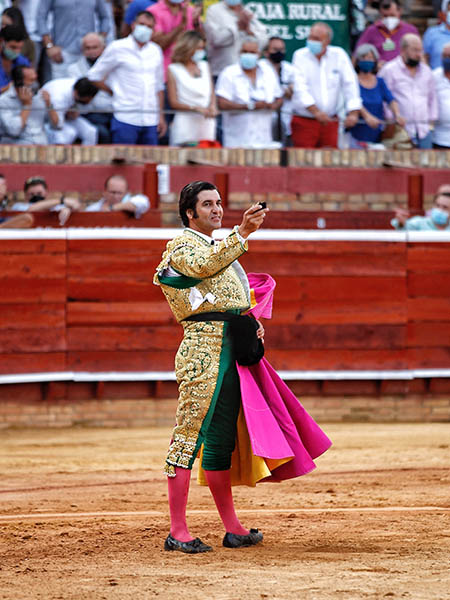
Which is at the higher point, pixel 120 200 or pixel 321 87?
pixel 321 87

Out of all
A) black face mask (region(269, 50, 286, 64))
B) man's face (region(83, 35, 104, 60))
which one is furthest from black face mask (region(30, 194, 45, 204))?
black face mask (region(269, 50, 286, 64))

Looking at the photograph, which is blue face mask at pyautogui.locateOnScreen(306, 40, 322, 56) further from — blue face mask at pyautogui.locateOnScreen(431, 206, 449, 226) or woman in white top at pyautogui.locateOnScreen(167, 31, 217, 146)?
blue face mask at pyautogui.locateOnScreen(431, 206, 449, 226)

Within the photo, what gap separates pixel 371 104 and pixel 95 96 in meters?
2.40

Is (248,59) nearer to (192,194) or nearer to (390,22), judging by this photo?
(390,22)

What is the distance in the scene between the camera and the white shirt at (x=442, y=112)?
10.9 metres

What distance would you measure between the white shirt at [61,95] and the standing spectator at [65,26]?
39 cm

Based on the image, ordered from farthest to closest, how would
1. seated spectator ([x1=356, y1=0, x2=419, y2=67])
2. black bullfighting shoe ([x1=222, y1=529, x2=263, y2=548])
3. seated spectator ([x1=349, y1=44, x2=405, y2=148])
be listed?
seated spectator ([x1=356, y1=0, x2=419, y2=67]) < seated spectator ([x1=349, y1=44, x2=405, y2=148]) < black bullfighting shoe ([x1=222, y1=529, x2=263, y2=548])

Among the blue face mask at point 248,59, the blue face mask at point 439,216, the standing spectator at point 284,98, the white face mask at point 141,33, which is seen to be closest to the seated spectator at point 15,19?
the white face mask at point 141,33

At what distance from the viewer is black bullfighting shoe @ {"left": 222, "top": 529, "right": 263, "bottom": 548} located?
4828 mm

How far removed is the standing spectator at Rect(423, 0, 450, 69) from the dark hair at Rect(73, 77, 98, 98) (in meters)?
3.55

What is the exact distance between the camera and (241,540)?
15.9ft

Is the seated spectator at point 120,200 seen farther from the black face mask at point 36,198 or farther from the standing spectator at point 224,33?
the standing spectator at point 224,33

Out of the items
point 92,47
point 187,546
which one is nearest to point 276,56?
point 92,47

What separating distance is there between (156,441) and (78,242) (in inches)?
69.2
